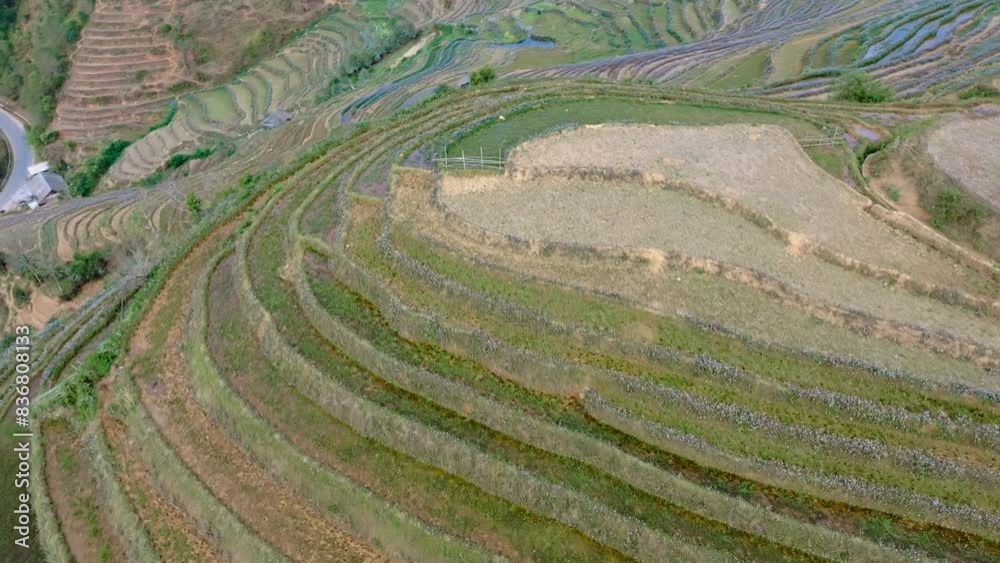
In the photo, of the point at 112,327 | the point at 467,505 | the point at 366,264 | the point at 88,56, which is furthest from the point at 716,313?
the point at 88,56

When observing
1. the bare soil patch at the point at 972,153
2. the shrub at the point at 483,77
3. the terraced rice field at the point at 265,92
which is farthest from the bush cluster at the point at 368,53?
the bare soil patch at the point at 972,153

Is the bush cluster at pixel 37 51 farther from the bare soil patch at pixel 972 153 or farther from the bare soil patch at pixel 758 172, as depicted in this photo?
the bare soil patch at pixel 972 153

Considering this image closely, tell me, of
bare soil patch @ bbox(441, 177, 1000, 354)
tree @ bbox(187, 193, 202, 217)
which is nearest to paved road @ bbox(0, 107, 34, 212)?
tree @ bbox(187, 193, 202, 217)

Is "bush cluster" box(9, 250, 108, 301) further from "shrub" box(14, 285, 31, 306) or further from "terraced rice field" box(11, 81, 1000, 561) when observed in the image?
"terraced rice field" box(11, 81, 1000, 561)

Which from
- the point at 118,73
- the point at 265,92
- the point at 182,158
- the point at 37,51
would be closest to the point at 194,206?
the point at 182,158

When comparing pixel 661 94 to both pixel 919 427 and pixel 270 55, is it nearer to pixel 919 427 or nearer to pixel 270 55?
pixel 919 427

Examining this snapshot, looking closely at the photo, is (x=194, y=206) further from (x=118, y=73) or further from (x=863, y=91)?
(x=118, y=73)
